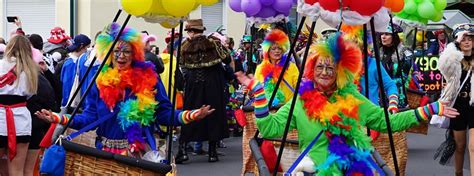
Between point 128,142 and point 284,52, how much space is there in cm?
307

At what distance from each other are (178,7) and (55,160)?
1215 mm

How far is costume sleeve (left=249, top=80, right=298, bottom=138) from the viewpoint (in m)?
4.96

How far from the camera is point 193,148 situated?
41.5ft

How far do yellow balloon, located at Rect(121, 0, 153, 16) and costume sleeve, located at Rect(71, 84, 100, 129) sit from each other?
971mm

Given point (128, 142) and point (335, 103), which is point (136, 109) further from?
point (335, 103)

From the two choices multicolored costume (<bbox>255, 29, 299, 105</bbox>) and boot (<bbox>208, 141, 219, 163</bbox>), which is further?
boot (<bbox>208, 141, 219, 163</bbox>)

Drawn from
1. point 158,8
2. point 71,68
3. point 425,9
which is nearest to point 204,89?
point 71,68

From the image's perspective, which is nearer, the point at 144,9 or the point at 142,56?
the point at 144,9

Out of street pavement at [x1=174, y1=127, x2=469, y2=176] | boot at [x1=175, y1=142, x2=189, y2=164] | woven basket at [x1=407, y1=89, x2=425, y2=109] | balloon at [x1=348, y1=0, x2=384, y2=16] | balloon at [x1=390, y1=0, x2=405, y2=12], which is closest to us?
balloon at [x1=348, y1=0, x2=384, y2=16]

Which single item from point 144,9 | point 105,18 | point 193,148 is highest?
point 144,9

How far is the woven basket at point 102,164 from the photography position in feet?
17.3

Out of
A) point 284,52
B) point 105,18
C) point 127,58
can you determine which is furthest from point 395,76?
point 105,18

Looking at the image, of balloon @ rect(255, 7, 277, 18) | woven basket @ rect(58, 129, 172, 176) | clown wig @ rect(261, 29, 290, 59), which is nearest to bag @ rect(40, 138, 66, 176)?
woven basket @ rect(58, 129, 172, 176)

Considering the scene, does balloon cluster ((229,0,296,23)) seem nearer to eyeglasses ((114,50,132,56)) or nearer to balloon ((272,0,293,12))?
balloon ((272,0,293,12))
